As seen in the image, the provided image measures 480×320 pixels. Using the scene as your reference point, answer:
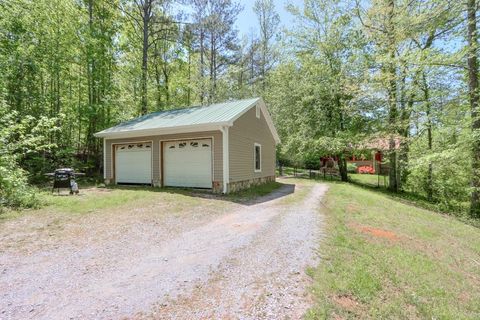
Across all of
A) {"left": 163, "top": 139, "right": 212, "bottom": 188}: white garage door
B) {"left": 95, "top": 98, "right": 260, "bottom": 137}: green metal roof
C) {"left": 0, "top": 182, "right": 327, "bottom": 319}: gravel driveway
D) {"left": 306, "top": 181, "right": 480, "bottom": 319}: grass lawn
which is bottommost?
{"left": 306, "top": 181, "right": 480, "bottom": 319}: grass lawn

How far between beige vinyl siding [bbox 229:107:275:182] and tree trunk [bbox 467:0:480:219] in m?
8.03

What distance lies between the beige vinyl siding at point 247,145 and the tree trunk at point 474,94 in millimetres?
8035

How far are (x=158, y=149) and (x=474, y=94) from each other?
1221cm

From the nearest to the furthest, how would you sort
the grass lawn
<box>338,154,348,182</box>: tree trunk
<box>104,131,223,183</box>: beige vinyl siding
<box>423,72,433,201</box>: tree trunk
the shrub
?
the grass lawn → <box>104,131,223,183</box>: beige vinyl siding → <box>423,72,433,201</box>: tree trunk → <box>338,154,348,182</box>: tree trunk → the shrub

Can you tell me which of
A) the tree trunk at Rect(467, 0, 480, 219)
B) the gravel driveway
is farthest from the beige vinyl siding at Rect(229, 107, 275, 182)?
the tree trunk at Rect(467, 0, 480, 219)

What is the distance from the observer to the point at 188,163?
10938mm

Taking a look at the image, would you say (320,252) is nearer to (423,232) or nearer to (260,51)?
(423,232)

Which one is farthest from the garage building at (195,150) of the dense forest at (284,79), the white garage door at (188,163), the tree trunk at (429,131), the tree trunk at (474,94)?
the tree trunk at (474,94)

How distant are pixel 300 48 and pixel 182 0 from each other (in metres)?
9.36

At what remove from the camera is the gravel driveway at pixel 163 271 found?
278cm

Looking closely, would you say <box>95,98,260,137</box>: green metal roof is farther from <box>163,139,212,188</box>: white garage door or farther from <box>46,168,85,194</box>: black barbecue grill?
<box>46,168,85,194</box>: black barbecue grill

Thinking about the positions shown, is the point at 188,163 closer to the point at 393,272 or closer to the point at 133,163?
the point at 133,163

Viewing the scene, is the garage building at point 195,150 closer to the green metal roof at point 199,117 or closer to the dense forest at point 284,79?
the green metal roof at point 199,117

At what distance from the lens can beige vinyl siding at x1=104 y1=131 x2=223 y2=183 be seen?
10.1 m
